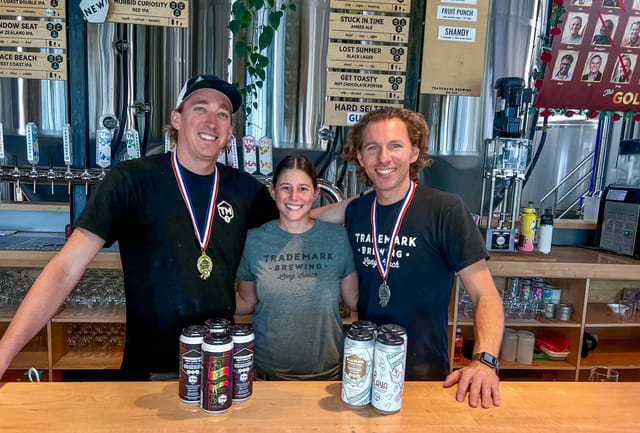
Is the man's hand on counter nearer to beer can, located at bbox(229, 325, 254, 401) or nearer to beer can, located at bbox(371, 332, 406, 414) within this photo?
beer can, located at bbox(371, 332, 406, 414)

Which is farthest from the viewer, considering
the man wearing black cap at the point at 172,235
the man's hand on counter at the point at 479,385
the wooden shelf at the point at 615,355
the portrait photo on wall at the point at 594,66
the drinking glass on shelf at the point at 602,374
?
the portrait photo on wall at the point at 594,66

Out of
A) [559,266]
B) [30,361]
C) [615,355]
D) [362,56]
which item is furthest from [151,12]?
[615,355]

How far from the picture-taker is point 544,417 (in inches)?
47.6

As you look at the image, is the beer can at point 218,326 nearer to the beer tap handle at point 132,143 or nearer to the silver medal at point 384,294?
the silver medal at point 384,294

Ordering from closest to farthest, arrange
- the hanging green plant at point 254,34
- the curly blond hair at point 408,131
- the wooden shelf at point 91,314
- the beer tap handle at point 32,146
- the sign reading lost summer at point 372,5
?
the curly blond hair at point 408,131 < the wooden shelf at point 91,314 < the beer tap handle at point 32,146 < the hanging green plant at point 254,34 < the sign reading lost summer at point 372,5

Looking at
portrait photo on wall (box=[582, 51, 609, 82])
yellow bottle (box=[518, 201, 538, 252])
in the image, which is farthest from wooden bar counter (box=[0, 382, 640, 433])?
portrait photo on wall (box=[582, 51, 609, 82])

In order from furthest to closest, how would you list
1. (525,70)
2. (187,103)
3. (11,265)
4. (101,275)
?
(525,70), (101,275), (11,265), (187,103)

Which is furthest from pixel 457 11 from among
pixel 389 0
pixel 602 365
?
pixel 602 365

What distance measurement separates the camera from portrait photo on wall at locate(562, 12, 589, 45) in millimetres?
3193

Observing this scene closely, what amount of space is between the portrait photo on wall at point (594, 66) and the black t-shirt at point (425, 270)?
7.78 ft

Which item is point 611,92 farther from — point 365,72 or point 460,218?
point 460,218

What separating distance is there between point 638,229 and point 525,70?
1.36 meters

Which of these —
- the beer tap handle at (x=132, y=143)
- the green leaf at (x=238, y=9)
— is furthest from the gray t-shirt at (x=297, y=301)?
the green leaf at (x=238, y=9)

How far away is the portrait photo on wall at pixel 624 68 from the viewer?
3.27m
